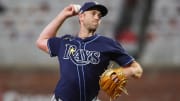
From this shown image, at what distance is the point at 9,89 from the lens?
10.5 m

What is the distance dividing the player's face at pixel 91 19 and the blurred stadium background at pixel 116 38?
4.99 m

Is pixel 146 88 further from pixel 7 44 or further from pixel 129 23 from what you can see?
pixel 7 44

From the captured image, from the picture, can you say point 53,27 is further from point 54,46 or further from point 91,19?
point 91,19

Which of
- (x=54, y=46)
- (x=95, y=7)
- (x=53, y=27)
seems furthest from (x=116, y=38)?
(x=95, y=7)

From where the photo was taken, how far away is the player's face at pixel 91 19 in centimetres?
546

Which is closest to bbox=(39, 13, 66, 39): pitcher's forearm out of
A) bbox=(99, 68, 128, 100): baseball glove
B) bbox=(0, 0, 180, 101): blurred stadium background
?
bbox=(99, 68, 128, 100): baseball glove

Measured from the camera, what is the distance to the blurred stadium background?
10609 millimetres

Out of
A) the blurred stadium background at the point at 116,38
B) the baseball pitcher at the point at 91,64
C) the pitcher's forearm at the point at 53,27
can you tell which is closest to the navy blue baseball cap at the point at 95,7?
the baseball pitcher at the point at 91,64

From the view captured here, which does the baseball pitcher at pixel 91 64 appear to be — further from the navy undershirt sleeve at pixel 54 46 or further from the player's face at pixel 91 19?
the navy undershirt sleeve at pixel 54 46

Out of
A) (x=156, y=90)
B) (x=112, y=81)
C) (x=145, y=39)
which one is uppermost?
(x=112, y=81)

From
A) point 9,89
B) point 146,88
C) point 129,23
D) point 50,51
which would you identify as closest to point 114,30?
point 129,23

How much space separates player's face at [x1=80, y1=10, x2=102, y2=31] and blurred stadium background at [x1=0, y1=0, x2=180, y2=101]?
196 inches

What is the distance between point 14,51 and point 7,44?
171 millimetres

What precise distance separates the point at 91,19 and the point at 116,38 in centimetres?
547
